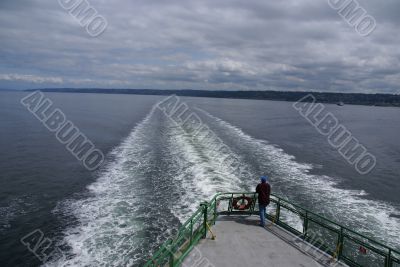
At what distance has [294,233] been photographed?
1309 cm

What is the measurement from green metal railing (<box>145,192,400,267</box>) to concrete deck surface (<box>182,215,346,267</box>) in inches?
12.8

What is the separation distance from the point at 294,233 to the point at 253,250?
2517 millimetres

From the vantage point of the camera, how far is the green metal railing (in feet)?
33.3

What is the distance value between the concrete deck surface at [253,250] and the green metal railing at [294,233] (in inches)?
12.8

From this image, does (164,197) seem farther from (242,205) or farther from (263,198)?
(263,198)

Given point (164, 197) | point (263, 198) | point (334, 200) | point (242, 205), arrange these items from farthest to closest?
point (334, 200), point (164, 197), point (242, 205), point (263, 198)

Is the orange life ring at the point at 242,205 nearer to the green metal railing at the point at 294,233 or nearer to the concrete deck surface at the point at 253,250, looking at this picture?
the green metal railing at the point at 294,233

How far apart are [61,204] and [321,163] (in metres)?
27.1

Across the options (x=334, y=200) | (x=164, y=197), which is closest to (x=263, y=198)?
(x=164, y=197)

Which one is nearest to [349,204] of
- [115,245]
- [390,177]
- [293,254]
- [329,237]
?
[329,237]

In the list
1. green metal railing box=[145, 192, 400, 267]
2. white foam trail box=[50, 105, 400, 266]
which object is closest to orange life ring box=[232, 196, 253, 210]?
green metal railing box=[145, 192, 400, 267]

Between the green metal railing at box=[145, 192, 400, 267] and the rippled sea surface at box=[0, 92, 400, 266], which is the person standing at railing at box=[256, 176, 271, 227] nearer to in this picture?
the green metal railing at box=[145, 192, 400, 267]

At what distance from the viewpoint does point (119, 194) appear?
75.8 ft

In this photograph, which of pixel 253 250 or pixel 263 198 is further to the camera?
pixel 263 198
